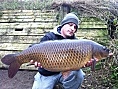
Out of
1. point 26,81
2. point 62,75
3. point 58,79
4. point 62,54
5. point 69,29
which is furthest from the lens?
point 26,81

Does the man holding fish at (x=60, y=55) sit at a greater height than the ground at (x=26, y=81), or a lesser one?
greater

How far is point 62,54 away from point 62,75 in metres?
0.71

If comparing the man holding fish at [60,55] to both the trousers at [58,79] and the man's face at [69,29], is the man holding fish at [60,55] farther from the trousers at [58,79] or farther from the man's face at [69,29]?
the trousers at [58,79]

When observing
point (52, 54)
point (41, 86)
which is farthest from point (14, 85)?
point (52, 54)

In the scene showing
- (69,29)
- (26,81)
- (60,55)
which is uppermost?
(69,29)

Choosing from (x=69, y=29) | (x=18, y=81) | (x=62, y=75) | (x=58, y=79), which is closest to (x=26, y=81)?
(x=18, y=81)

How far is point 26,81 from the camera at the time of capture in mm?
4805

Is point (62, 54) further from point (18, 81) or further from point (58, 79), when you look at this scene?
point (18, 81)

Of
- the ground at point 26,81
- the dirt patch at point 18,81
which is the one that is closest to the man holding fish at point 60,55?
the ground at point 26,81

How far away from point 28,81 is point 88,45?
2.09 meters

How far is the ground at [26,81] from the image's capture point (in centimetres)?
434

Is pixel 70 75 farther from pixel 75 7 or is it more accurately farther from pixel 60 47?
pixel 75 7

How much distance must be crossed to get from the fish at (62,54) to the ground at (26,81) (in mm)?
1409

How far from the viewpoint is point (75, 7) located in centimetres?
685
